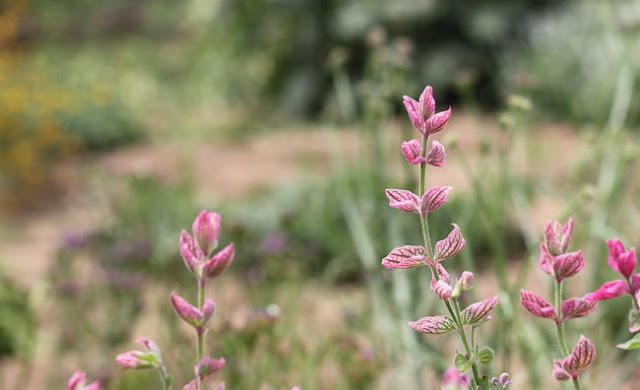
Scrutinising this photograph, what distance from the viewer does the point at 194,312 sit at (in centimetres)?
53

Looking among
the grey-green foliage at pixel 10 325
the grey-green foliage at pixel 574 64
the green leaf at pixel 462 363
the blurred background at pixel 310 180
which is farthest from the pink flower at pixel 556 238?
the grey-green foliage at pixel 574 64

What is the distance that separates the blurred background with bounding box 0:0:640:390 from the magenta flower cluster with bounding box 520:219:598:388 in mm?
435

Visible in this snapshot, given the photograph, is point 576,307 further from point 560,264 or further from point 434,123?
point 434,123

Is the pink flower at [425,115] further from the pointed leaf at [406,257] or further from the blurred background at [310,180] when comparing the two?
the blurred background at [310,180]

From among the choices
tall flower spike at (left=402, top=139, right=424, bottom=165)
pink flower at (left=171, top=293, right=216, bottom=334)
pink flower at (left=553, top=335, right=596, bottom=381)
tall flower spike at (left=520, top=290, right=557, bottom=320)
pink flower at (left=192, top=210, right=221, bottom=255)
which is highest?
tall flower spike at (left=402, top=139, right=424, bottom=165)

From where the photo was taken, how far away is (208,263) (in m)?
0.53

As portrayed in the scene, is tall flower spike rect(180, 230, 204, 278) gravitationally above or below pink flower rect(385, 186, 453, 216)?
below

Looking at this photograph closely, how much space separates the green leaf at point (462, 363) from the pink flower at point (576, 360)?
0.23 ft

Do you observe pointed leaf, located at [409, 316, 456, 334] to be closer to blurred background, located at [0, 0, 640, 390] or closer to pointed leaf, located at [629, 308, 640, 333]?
pointed leaf, located at [629, 308, 640, 333]

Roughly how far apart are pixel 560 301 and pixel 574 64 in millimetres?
6201

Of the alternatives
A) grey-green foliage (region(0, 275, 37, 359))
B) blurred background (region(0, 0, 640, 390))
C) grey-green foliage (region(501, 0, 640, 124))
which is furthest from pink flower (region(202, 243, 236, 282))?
grey-green foliage (region(501, 0, 640, 124))

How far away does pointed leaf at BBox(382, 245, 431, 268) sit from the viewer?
50 cm

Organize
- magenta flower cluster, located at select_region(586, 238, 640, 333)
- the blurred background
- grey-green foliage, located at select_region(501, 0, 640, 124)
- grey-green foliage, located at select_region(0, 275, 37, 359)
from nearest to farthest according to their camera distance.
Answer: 1. magenta flower cluster, located at select_region(586, 238, 640, 333)
2. the blurred background
3. grey-green foliage, located at select_region(0, 275, 37, 359)
4. grey-green foliage, located at select_region(501, 0, 640, 124)

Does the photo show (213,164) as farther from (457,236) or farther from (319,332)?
(457,236)
